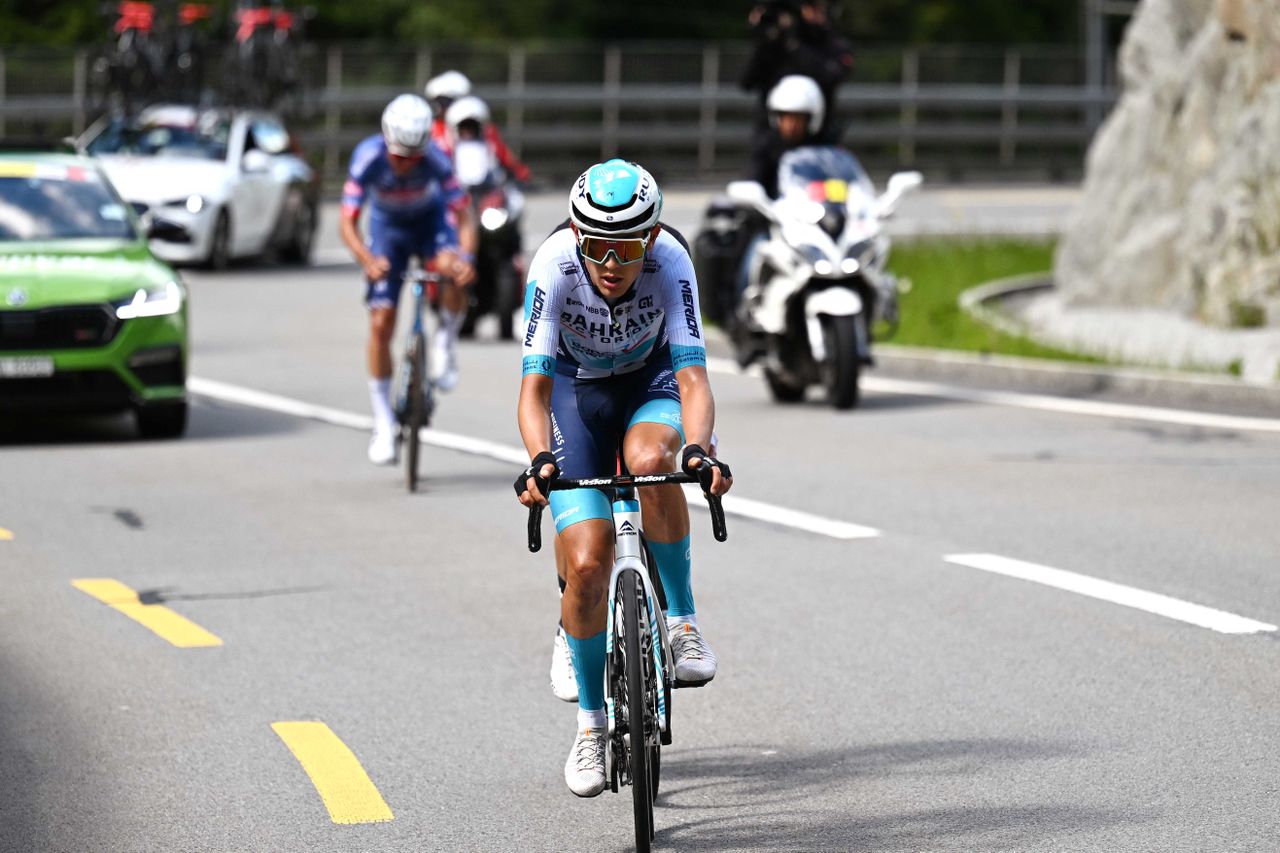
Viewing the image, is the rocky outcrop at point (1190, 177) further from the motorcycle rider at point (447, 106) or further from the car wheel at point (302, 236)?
the car wheel at point (302, 236)

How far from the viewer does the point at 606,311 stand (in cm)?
673

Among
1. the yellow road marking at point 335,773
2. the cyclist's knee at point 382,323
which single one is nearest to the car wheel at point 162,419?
the cyclist's knee at point 382,323

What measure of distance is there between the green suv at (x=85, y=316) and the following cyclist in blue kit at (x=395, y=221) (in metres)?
1.93

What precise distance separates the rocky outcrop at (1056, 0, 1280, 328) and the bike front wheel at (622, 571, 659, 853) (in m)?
13.8

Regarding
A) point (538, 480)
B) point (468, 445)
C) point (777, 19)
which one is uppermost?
point (777, 19)

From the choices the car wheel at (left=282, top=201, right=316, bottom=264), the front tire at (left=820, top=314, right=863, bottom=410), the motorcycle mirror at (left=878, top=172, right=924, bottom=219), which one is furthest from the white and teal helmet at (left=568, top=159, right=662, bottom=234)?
the car wheel at (left=282, top=201, right=316, bottom=264)

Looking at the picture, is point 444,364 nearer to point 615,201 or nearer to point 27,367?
point 27,367

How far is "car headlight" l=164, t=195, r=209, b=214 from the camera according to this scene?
2681cm

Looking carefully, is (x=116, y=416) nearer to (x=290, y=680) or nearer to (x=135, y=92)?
(x=290, y=680)

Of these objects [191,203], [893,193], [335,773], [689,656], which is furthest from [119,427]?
[191,203]

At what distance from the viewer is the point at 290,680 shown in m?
8.31

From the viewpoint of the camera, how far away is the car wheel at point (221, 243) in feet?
91.0

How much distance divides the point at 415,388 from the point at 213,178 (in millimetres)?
14931

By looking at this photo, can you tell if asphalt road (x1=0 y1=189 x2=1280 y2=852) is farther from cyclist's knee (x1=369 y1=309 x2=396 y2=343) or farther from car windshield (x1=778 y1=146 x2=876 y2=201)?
car windshield (x1=778 y1=146 x2=876 y2=201)
